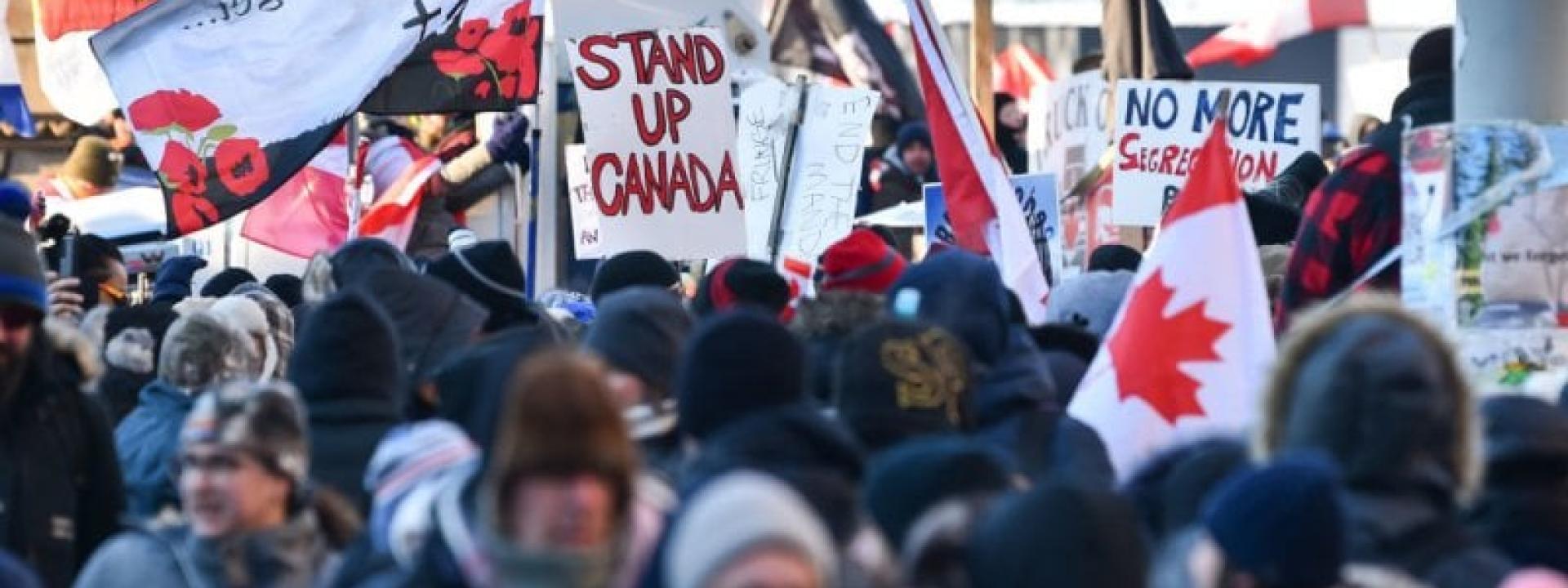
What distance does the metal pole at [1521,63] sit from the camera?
884cm

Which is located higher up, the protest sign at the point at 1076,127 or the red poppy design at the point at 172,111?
the red poppy design at the point at 172,111

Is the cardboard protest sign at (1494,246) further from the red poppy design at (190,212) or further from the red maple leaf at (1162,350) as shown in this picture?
the red poppy design at (190,212)

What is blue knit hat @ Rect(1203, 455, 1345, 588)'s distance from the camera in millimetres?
5426

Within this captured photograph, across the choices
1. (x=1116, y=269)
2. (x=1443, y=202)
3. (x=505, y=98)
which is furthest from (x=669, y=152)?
(x=1443, y=202)

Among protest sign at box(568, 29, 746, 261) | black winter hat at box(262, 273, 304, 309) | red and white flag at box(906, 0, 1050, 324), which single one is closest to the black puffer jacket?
red and white flag at box(906, 0, 1050, 324)

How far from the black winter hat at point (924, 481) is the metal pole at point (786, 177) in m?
8.62

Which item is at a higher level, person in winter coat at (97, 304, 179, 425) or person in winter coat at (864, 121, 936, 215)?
person in winter coat at (97, 304, 179, 425)

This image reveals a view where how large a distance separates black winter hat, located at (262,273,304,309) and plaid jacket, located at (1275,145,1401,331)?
16.7ft

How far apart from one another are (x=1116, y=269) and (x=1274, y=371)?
19.0 ft

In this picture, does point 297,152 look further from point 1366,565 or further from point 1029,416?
point 1366,565

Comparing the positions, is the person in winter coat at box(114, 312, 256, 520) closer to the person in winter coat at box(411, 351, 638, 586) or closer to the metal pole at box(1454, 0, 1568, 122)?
the metal pole at box(1454, 0, 1568, 122)

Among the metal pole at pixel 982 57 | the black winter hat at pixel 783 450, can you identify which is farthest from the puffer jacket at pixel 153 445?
the metal pole at pixel 982 57

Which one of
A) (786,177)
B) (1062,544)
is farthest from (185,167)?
(1062,544)

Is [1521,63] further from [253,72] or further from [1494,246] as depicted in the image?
[253,72]
